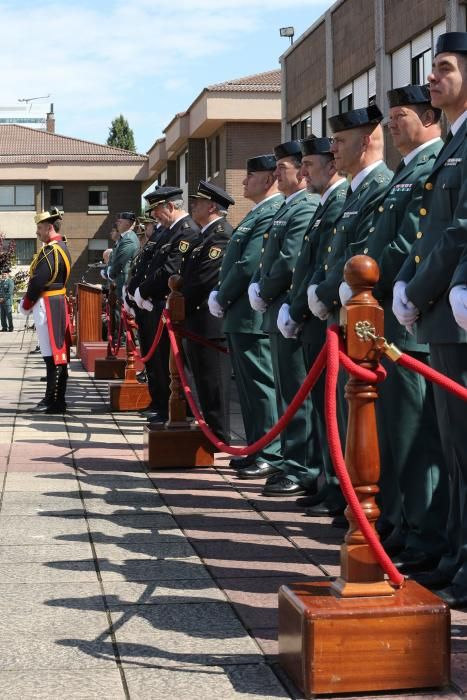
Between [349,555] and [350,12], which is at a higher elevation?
[350,12]

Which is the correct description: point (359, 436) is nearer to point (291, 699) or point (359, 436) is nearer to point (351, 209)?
point (291, 699)

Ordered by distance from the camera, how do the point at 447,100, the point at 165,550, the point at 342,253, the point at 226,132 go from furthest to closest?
1. the point at 226,132
2. the point at 342,253
3. the point at 165,550
4. the point at 447,100

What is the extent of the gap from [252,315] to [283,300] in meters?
0.89

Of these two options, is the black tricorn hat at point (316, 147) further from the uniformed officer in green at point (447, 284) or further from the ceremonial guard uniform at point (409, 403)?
the uniformed officer in green at point (447, 284)

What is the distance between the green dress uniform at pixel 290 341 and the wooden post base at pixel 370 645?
12.9 feet

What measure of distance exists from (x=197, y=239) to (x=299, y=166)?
2.48m

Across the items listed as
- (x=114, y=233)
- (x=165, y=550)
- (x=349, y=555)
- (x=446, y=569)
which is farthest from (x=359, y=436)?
(x=114, y=233)

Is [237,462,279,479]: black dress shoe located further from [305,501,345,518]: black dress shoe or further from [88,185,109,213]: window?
[88,185,109,213]: window

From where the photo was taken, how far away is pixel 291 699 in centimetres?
404

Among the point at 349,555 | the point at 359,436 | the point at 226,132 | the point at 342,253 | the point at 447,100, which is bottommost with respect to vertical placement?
the point at 349,555

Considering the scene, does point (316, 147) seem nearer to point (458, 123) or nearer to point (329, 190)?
point (329, 190)

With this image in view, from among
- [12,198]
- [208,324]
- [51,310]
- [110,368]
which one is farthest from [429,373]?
[12,198]

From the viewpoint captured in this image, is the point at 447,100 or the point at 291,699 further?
the point at 447,100

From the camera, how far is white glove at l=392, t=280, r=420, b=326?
5355 millimetres
